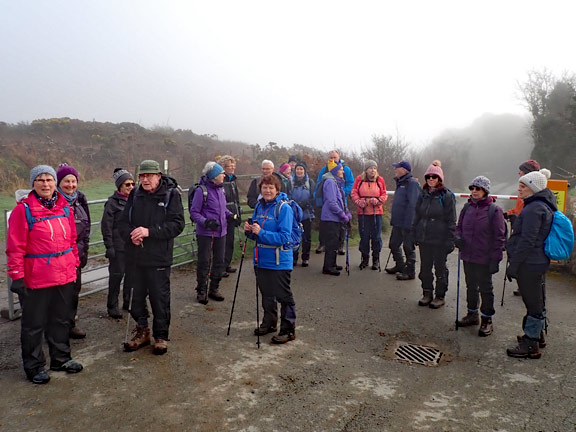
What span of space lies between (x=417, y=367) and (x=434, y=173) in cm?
276

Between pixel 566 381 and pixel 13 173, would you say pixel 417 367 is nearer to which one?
pixel 566 381

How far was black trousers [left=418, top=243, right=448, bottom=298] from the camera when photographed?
20.1 feet

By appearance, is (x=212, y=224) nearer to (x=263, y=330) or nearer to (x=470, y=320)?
(x=263, y=330)

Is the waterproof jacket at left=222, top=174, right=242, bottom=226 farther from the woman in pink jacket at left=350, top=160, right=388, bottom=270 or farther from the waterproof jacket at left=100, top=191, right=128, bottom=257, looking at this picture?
the woman in pink jacket at left=350, top=160, right=388, bottom=270

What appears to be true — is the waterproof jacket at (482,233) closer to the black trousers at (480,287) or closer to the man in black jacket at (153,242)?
the black trousers at (480,287)

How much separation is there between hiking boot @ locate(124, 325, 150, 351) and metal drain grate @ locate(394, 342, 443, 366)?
274 cm

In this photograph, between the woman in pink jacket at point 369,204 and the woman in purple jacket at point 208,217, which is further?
the woman in pink jacket at point 369,204

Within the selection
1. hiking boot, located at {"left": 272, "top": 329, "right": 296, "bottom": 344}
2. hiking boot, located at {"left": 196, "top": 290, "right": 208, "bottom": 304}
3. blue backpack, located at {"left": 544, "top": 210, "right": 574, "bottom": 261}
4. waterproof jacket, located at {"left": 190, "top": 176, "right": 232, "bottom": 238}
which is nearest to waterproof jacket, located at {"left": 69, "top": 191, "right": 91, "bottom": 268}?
waterproof jacket, located at {"left": 190, "top": 176, "right": 232, "bottom": 238}

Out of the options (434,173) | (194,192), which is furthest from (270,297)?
(434,173)

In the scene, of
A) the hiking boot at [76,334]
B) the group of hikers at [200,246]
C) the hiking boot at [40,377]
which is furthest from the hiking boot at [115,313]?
the hiking boot at [40,377]

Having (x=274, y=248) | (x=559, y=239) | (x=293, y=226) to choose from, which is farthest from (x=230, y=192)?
(x=559, y=239)

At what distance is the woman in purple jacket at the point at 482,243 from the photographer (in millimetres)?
5191

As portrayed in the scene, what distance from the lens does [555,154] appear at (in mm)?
30109

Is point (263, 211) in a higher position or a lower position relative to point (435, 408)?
higher
